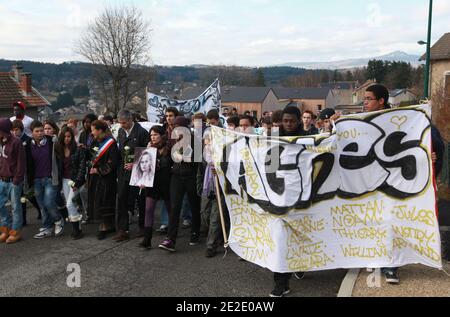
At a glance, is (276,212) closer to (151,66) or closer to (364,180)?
(364,180)

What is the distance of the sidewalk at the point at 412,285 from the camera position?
15.4ft

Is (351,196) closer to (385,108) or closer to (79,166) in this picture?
(385,108)

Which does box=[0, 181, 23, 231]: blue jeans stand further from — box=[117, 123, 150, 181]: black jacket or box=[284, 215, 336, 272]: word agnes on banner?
box=[284, 215, 336, 272]: word agnes on banner

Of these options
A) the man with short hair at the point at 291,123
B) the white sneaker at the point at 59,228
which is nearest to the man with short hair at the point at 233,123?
the man with short hair at the point at 291,123

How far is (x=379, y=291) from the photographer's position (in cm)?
477

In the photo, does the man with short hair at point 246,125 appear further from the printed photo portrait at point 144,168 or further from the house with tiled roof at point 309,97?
the house with tiled roof at point 309,97

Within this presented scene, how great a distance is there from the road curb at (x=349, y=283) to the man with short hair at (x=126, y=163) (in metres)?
3.44

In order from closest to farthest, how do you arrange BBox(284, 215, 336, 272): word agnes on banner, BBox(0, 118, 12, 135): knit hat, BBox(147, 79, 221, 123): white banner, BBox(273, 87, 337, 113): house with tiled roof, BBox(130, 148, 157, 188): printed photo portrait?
BBox(284, 215, 336, 272): word agnes on banner
BBox(130, 148, 157, 188): printed photo portrait
BBox(0, 118, 12, 135): knit hat
BBox(147, 79, 221, 123): white banner
BBox(273, 87, 337, 113): house with tiled roof

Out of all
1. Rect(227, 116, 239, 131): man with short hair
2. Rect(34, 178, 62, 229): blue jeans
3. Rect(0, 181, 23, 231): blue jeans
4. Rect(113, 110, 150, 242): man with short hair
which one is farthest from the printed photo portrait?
Rect(0, 181, 23, 231): blue jeans

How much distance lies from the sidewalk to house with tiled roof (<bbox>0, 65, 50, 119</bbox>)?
3071 cm

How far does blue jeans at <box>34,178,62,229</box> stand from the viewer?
23.6 feet

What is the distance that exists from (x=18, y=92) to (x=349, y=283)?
1295 inches

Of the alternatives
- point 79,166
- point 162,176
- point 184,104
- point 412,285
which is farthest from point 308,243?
point 184,104
